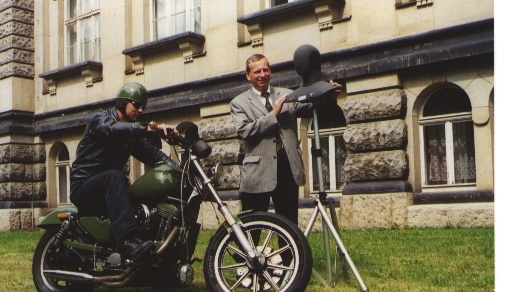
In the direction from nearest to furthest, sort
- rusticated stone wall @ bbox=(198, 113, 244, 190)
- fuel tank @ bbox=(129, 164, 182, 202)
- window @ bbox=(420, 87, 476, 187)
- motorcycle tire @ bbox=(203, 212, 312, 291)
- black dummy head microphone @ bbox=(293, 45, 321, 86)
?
motorcycle tire @ bbox=(203, 212, 312, 291) < fuel tank @ bbox=(129, 164, 182, 202) < black dummy head microphone @ bbox=(293, 45, 321, 86) < window @ bbox=(420, 87, 476, 187) < rusticated stone wall @ bbox=(198, 113, 244, 190)

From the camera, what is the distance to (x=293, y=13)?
1240 centimetres

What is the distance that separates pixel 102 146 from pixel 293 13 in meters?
7.30

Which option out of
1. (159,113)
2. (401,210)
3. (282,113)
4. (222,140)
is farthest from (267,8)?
(282,113)

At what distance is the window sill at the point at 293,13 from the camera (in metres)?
11.8

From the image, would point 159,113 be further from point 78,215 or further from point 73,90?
point 78,215

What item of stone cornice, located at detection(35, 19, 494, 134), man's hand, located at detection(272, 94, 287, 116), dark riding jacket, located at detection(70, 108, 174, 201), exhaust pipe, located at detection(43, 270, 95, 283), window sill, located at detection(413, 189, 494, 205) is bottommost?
exhaust pipe, located at detection(43, 270, 95, 283)

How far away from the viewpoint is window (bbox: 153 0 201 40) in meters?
14.8

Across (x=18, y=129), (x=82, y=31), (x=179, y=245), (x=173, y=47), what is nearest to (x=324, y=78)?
(x=173, y=47)

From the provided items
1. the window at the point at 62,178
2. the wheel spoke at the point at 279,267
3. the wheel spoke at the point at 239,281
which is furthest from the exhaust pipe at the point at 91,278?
the window at the point at 62,178

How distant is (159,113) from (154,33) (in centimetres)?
188

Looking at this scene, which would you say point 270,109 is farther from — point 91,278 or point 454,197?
point 454,197

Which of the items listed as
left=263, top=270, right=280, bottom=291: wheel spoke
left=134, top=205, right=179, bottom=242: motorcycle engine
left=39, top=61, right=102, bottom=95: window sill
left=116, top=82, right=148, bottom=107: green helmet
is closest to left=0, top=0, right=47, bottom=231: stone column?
left=39, top=61, right=102, bottom=95: window sill

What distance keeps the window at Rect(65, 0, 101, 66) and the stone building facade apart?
0.05m

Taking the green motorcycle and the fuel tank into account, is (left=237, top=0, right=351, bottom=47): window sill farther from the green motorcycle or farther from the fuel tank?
the fuel tank
